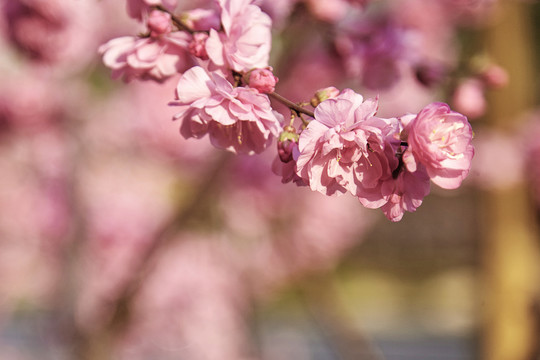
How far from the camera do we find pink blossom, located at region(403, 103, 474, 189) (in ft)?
2.15

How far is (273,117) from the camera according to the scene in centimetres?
70

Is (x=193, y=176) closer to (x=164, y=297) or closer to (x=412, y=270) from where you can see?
A: (x=164, y=297)

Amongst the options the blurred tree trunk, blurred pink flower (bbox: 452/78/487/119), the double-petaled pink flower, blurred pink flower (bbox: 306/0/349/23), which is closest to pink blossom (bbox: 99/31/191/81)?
the double-petaled pink flower

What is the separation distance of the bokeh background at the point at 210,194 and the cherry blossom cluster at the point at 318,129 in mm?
466

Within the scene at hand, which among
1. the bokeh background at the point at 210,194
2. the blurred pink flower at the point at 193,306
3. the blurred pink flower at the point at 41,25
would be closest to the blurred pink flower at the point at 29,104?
the bokeh background at the point at 210,194

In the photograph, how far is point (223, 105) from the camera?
2.31ft

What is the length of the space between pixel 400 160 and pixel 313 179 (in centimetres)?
10

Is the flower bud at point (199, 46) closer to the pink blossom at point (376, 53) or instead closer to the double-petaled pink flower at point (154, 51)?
the double-petaled pink flower at point (154, 51)

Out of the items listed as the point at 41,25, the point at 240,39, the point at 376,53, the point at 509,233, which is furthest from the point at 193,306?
the point at 240,39

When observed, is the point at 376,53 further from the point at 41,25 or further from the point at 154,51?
the point at 41,25

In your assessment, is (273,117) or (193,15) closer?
(273,117)

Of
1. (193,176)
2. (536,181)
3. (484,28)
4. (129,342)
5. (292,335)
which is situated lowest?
(292,335)

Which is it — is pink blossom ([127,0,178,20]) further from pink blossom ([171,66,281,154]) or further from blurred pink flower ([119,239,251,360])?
blurred pink flower ([119,239,251,360])

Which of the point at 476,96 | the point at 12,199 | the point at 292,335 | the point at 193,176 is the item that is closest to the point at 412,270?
the point at 292,335
